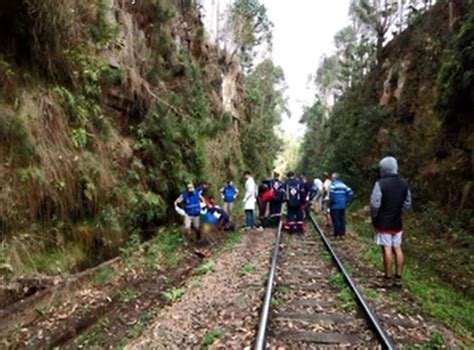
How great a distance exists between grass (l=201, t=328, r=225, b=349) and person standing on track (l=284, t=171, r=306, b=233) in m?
7.66

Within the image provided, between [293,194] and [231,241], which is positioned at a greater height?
[293,194]

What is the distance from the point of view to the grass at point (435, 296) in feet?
19.2

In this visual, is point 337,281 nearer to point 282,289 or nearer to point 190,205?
point 282,289

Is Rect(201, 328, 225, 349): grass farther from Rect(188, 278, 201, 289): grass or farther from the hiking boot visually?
the hiking boot

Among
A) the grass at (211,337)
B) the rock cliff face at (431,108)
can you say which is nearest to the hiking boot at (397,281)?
the grass at (211,337)

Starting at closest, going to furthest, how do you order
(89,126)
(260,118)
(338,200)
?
1. (89,126)
2. (338,200)
3. (260,118)

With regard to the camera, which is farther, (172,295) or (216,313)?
(172,295)

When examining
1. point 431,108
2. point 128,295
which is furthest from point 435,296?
point 431,108

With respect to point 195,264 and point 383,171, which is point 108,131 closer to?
point 195,264

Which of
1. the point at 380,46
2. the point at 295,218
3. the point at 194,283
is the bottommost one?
the point at 194,283

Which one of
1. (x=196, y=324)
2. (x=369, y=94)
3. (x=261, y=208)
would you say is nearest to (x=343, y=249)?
(x=261, y=208)

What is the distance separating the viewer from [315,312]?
5.91 metres

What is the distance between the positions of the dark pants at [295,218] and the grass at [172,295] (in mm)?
6464

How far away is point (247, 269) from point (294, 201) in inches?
184
